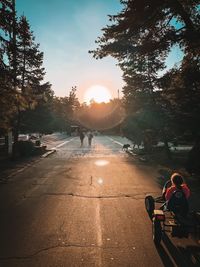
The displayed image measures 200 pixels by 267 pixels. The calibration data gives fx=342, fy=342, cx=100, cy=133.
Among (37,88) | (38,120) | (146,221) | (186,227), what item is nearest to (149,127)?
(37,88)

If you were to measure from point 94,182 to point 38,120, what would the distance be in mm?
23578

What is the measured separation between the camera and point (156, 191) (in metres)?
12.6

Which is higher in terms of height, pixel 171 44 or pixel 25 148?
pixel 171 44

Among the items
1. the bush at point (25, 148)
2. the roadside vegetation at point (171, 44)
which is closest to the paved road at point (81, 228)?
the roadside vegetation at point (171, 44)

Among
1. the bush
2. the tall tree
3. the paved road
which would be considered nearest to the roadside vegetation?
the tall tree

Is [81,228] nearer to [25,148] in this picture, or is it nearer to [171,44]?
[171,44]

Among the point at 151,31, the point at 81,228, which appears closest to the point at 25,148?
the point at 151,31

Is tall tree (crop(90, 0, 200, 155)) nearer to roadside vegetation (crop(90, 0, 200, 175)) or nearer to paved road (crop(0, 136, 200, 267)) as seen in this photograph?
roadside vegetation (crop(90, 0, 200, 175))

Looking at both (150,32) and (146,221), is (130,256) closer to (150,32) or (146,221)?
(146,221)

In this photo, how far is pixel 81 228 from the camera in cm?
785

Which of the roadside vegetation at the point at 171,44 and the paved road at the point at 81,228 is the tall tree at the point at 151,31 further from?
the paved road at the point at 81,228

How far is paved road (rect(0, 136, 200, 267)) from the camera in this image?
5992 mm

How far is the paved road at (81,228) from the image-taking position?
5992 millimetres

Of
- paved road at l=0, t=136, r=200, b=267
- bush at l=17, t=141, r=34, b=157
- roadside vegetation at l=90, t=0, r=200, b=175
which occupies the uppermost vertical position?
roadside vegetation at l=90, t=0, r=200, b=175
